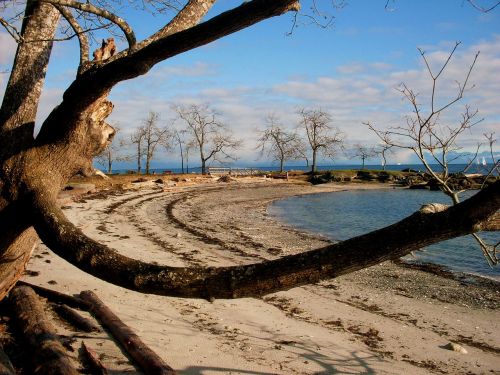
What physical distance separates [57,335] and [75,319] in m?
0.77

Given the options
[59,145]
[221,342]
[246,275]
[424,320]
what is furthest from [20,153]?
[424,320]

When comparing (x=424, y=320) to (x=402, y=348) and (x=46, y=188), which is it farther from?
(x=46, y=188)

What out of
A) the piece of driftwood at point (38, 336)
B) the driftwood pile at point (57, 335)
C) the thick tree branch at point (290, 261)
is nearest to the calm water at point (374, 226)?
the thick tree branch at point (290, 261)

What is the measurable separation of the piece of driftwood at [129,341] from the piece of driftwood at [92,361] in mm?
358

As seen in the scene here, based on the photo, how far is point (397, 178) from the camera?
6362 centimetres

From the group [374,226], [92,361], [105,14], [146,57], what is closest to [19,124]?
[105,14]

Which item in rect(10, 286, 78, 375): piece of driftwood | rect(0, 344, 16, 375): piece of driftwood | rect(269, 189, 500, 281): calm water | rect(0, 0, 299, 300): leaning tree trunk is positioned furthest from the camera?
rect(269, 189, 500, 281): calm water

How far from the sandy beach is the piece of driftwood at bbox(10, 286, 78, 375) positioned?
0.40 meters

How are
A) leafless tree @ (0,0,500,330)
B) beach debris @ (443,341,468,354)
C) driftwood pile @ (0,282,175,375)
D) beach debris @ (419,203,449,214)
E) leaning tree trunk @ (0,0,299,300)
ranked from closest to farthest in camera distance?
leafless tree @ (0,0,500,330) → beach debris @ (419,203,449,214) → leaning tree trunk @ (0,0,299,300) → driftwood pile @ (0,282,175,375) → beach debris @ (443,341,468,354)

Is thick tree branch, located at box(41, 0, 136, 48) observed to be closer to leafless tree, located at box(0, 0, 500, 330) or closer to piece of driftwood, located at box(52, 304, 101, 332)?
leafless tree, located at box(0, 0, 500, 330)

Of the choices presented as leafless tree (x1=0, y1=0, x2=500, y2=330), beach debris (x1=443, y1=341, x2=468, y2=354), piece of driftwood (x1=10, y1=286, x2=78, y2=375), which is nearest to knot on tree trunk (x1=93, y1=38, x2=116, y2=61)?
leafless tree (x1=0, y1=0, x2=500, y2=330)

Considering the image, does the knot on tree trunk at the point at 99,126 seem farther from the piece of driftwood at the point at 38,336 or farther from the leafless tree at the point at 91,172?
the piece of driftwood at the point at 38,336

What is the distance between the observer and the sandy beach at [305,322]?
500 centimetres

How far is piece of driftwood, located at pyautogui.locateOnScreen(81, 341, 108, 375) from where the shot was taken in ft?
13.6
